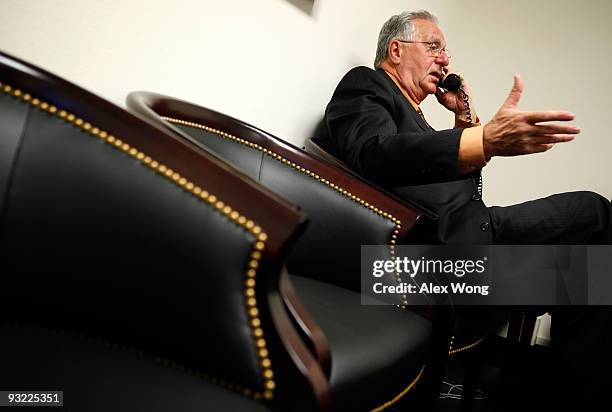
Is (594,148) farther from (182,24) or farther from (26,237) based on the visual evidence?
(26,237)

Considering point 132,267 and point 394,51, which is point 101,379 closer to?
point 132,267

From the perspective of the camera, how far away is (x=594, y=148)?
254 cm

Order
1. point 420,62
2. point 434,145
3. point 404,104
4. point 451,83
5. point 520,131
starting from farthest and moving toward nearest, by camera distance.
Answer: point 451,83 → point 420,62 → point 404,104 → point 434,145 → point 520,131

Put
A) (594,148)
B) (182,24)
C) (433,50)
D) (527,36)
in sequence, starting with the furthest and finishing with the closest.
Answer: (527,36) → (594,148) → (433,50) → (182,24)

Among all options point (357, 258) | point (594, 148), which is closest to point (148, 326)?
point (357, 258)

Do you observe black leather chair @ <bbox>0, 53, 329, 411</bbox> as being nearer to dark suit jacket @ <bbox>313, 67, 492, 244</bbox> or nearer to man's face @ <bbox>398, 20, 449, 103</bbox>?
dark suit jacket @ <bbox>313, 67, 492, 244</bbox>

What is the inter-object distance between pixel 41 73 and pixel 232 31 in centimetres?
92

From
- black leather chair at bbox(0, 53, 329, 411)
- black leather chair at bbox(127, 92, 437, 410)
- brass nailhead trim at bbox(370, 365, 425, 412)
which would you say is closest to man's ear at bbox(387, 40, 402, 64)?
black leather chair at bbox(127, 92, 437, 410)

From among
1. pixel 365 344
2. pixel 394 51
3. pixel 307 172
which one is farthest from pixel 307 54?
pixel 365 344

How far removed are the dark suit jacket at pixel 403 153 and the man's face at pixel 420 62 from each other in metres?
0.16

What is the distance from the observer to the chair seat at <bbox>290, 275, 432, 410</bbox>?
0.74 meters

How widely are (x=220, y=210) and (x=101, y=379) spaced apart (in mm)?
237

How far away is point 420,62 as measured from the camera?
194 cm

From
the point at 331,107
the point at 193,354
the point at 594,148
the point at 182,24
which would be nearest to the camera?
the point at 193,354
